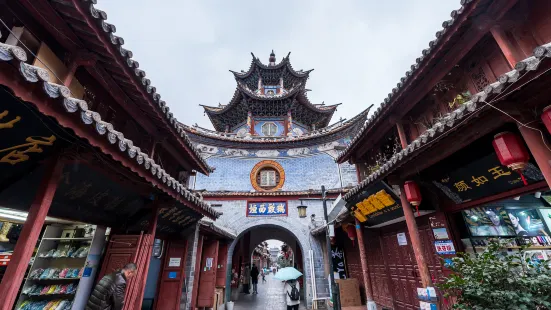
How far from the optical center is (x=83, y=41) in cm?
335

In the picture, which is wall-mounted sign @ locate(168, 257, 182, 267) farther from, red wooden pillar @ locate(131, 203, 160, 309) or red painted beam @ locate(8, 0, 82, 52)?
red painted beam @ locate(8, 0, 82, 52)

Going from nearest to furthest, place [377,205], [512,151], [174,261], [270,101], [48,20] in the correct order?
[512,151] < [48,20] < [377,205] < [174,261] < [270,101]

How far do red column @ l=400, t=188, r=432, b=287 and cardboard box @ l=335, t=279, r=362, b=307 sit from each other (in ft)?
16.1

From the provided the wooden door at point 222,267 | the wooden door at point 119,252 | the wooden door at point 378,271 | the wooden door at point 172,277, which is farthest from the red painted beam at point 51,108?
the wooden door at point 222,267

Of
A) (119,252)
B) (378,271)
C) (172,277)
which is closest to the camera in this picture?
(119,252)

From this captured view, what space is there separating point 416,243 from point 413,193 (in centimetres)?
104

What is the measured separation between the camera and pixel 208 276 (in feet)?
28.6

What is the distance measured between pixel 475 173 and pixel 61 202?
6652mm

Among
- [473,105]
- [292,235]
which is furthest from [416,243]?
[292,235]

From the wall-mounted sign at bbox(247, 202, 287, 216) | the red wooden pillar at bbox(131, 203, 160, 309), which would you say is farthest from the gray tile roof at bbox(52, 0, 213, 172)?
the wall-mounted sign at bbox(247, 202, 287, 216)

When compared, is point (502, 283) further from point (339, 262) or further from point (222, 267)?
point (222, 267)

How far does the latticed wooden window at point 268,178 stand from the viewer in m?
14.3

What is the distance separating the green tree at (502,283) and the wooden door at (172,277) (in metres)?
6.60

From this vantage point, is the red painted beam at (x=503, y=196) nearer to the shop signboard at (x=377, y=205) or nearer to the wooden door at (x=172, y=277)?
the shop signboard at (x=377, y=205)
